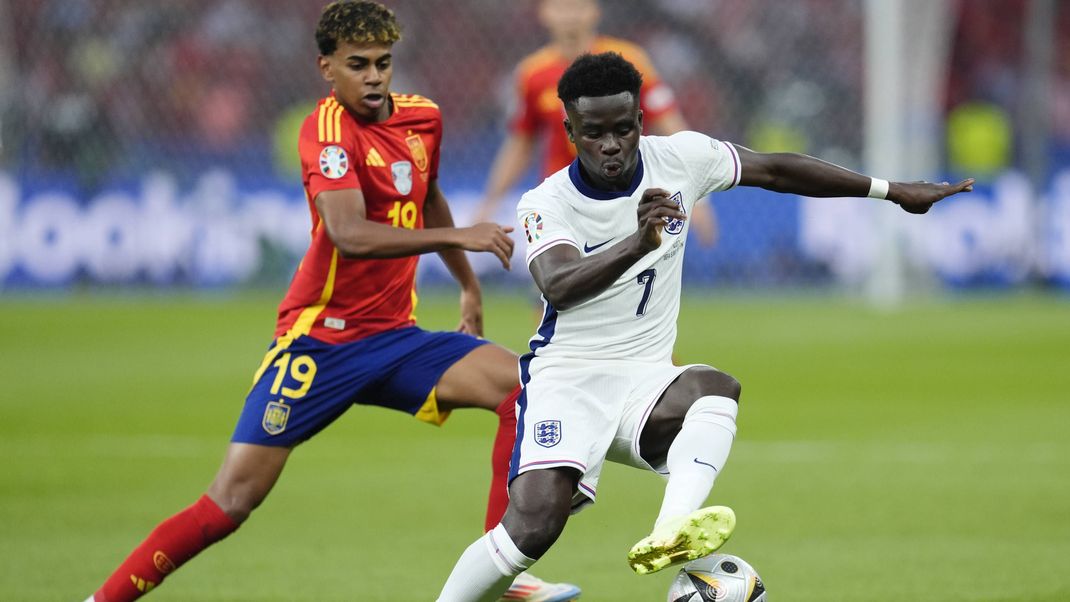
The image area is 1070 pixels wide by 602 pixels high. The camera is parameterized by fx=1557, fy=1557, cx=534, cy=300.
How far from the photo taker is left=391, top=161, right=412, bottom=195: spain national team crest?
562 centimetres

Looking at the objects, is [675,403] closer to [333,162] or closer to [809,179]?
[809,179]

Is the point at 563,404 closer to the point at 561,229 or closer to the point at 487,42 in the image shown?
A: the point at 561,229

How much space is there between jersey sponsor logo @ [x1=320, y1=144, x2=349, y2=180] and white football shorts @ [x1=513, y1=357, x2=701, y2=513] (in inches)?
39.2

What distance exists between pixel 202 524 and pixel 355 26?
1812mm

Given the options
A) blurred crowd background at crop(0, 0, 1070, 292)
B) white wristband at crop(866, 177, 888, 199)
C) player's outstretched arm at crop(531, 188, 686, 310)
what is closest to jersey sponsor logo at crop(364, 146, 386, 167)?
player's outstretched arm at crop(531, 188, 686, 310)

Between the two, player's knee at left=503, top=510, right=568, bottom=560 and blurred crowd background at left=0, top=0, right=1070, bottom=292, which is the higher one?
blurred crowd background at left=0, top=0, right=1070, bottom=292

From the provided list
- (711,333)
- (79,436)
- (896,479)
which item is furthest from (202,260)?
(896,479)

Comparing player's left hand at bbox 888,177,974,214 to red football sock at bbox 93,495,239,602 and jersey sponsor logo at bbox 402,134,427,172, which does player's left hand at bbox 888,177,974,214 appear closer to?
jersey sponsor logo at bbox 402,134,427,172

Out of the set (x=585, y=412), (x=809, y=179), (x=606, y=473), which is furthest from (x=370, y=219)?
(x=606, y=473)

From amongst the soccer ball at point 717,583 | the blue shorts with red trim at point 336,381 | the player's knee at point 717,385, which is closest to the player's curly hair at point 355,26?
the blue shorts with red trim at point 336,381

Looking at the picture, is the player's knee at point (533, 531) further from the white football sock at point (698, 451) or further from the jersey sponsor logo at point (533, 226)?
the jersey sponsor logo at point (533, 226)

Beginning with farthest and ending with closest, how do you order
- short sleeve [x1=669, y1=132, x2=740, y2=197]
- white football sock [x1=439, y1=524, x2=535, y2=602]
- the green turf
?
the green turf → short sleeve [x1=669, y1=132, x2=740, y2=197] → white football sock [x1=439, y1=524, x2=535, y2=602]

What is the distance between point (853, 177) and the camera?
17.0ft

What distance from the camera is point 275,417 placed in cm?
542
